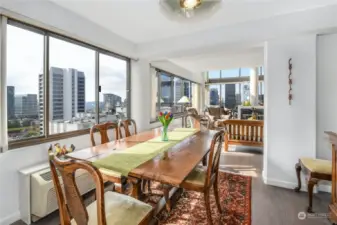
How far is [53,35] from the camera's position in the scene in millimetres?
2502

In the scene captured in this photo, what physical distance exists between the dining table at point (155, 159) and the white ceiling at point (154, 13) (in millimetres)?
1768

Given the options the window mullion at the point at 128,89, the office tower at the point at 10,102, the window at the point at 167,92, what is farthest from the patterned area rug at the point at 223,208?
the window at the point at 167,92

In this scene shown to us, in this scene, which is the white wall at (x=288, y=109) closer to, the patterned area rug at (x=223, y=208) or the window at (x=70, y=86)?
the patterned area rug at (x=223, y=208)

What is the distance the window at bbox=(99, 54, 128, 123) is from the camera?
136 inches

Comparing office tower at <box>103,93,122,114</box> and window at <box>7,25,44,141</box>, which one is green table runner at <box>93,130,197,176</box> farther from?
office tower at <box>103,93,122,114</box>

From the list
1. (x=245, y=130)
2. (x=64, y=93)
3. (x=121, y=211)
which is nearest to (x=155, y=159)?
(x=121, y=211)

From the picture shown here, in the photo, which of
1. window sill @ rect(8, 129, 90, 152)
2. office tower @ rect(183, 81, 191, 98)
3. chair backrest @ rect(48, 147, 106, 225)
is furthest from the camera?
office tower @ rect(183, 81, 191, 98)

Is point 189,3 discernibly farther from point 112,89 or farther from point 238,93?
point 238,93

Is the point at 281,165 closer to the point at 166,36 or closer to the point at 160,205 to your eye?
the point at 160,205

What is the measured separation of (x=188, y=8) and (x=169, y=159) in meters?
1.34

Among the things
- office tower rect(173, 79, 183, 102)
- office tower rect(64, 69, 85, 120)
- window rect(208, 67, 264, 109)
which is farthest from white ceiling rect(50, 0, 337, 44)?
window rect(208, 67, 264, 109)

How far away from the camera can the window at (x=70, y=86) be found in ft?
8.36

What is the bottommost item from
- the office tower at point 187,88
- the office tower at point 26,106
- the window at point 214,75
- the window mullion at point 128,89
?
the office tower at point 26,106

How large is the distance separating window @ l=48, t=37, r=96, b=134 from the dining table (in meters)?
1.01
